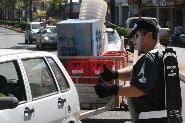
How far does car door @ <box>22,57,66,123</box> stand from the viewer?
5.47 m

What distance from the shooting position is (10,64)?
210 inches

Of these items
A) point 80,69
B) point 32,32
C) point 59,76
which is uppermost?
point 59,76

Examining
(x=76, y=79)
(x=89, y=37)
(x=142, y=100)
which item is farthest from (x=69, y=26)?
(x=142, y=100)

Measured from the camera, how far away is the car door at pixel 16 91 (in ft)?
16.4

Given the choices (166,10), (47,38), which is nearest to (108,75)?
(47,38)

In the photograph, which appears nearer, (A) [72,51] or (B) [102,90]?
(B) [102,90]

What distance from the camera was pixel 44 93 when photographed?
5738 millimetres

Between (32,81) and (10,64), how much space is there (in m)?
0.35

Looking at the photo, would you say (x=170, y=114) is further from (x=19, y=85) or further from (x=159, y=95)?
(x=19, y=85)

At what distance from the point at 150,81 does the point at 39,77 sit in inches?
66.7

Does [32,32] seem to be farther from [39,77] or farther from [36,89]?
[36,89]

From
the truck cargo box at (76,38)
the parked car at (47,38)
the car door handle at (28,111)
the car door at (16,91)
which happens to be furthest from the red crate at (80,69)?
the parked car at (47,38)

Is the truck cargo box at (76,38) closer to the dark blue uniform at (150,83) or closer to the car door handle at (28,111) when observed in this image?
the car door handle at (28,111)

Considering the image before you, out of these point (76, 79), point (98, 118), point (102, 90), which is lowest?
point (98, 118)
